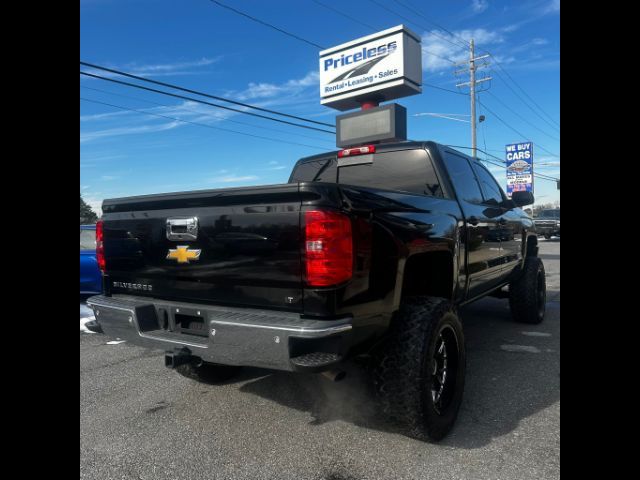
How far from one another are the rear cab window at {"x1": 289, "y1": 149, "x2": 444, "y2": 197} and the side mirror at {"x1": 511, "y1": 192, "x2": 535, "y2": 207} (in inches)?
79.3

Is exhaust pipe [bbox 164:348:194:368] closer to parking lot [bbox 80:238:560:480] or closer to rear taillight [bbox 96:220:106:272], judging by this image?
parking lot [bbox 80:238:560:480]

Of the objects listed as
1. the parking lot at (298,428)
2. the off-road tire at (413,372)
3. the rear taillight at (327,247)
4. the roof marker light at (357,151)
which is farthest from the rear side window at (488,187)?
the rear taillight at (327,247)

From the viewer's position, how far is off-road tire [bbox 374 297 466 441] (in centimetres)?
258

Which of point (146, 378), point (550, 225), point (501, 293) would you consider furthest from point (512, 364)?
point (550, 225)

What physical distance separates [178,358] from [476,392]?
2322 millimetres

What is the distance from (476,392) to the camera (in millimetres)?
3506

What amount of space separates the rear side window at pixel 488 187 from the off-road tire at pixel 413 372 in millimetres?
2228

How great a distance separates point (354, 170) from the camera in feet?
13.9

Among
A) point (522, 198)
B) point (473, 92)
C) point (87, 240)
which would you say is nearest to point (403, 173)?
point (522, 198)

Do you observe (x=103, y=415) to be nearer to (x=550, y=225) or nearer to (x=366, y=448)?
(x=366, y=448)

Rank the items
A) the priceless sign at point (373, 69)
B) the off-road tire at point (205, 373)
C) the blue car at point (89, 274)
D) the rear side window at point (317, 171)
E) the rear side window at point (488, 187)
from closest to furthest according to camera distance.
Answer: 1. the off-road tire at point (205, 373)
2. the rear side window at point (317, 171)
3. the rear side window at point (488, 187)
4. the blue car at point (89, 274)
5. the priceless sign at point (373, 69)

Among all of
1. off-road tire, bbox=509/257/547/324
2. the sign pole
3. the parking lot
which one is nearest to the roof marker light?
the parking lot

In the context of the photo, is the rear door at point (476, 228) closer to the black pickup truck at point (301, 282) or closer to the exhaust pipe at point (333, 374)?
the black pickup truck at point (301, 282)

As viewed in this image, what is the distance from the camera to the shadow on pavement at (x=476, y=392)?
2.96 metres
